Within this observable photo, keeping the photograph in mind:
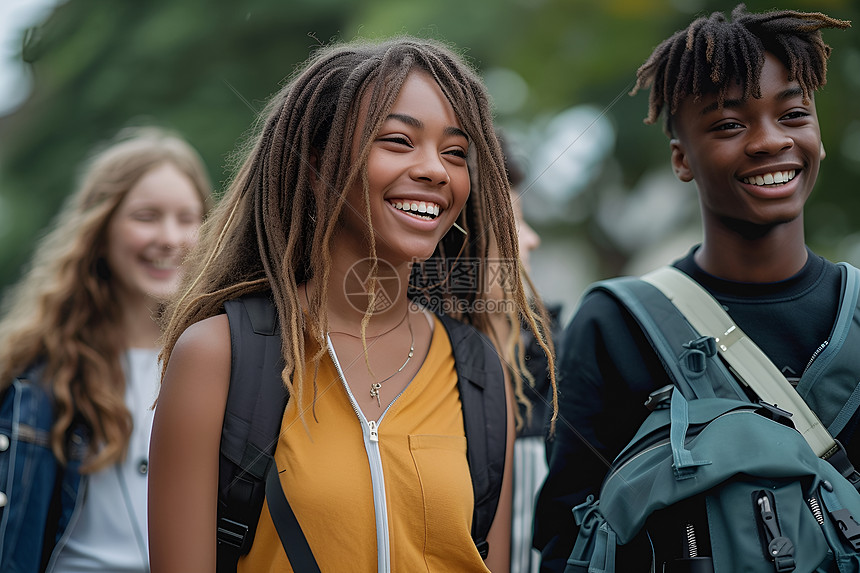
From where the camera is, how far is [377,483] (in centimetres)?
230

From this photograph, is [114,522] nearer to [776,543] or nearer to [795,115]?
[776,543]

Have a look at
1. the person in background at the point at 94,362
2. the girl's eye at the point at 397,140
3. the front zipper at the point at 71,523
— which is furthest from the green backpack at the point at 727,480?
the front zipper at the point at 71,523

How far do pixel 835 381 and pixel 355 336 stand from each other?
134 cm

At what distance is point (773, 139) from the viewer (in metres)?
2.53

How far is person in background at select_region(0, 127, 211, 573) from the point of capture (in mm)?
3271

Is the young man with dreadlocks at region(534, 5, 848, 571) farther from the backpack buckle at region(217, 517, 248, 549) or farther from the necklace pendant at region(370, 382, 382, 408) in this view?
the backpack buckle at region(217, 517, 248, 549)

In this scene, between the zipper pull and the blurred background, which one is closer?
the zipper pull

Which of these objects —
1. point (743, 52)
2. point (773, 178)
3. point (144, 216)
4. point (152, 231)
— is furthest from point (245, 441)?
point (144, 216)

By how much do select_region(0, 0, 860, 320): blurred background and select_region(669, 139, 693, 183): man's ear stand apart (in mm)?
4462

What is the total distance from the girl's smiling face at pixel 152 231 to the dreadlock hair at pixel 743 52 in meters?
2.18

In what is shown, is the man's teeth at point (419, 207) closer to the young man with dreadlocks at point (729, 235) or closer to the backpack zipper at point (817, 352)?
the young man with dreadlocks at point (729, 235)

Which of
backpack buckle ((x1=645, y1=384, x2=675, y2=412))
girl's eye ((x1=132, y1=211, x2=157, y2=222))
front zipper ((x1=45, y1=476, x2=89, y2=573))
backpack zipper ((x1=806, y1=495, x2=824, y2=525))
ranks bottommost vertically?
backpack zipper ((x1=806, y1=495, x2=824, y2=525))

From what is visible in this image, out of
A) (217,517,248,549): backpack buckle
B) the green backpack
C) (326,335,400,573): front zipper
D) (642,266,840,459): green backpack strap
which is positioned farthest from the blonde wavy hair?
(642,266,840,459): green backpack strap

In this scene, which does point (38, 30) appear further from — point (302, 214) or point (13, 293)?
point (302, 214)
